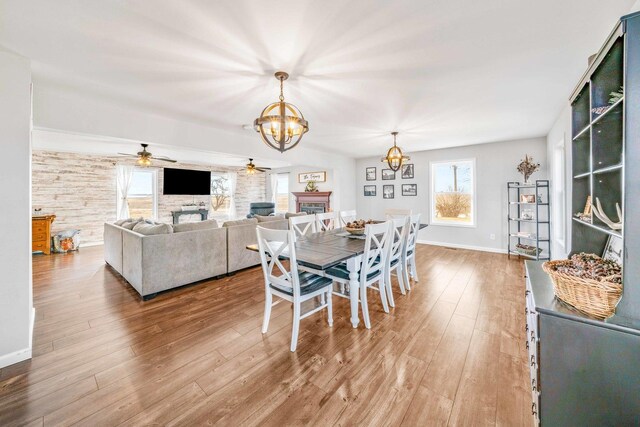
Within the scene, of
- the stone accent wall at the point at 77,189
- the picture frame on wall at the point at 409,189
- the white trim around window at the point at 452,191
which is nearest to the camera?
the white trim around window at the point at 452,191

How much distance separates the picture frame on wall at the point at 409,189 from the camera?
6312 millimetres

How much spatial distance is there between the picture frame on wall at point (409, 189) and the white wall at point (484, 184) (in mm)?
79

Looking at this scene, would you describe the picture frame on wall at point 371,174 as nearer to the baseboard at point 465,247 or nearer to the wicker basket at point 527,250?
the baseboard at point 465,247

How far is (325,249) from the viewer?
94.2 inches

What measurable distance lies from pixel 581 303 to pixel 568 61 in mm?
2228

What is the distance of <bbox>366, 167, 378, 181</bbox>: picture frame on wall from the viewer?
6985mm

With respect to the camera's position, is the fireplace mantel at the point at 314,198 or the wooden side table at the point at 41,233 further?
the fireplace mantel at the point at 314,198

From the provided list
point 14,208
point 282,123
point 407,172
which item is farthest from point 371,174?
point 14,208

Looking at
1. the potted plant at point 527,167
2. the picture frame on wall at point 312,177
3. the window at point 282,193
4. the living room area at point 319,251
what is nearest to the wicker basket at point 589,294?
the living room area at point 319,251

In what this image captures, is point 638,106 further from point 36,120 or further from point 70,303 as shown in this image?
point 70,303

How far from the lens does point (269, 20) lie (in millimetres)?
1623

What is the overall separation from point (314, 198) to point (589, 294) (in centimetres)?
655

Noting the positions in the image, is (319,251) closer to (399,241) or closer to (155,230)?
(399,241)

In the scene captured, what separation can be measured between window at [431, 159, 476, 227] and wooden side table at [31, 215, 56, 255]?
28.1ft
